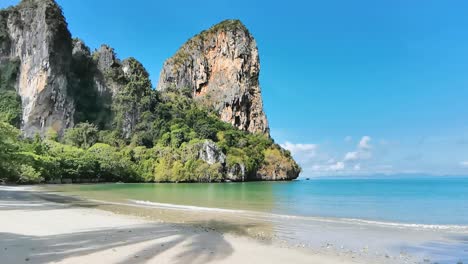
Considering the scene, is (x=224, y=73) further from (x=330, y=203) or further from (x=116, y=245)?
(x=116, y=245)

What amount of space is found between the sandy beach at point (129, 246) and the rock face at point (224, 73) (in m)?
141

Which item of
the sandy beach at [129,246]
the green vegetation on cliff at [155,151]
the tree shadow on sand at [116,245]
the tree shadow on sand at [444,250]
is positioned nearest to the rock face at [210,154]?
the green vegetation on cliff at [155,151]

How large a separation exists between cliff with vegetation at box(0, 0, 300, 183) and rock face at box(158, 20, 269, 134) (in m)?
20.8

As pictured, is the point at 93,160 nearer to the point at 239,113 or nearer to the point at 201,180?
the point at 201,180

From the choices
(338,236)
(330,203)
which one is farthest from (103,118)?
(338,236)

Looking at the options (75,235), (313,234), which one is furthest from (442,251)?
(75,235)

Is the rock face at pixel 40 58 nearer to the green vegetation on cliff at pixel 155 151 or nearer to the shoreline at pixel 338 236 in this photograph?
the green vegetation on cliff at pixel 155 151

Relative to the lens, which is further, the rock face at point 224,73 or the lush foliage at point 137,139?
the rock face at point 224,73

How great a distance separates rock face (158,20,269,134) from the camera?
521ft

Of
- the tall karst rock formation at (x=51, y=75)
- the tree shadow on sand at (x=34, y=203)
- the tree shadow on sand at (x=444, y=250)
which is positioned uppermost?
the tall karst rock formation at (x=51, y=75)

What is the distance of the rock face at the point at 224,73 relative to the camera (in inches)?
6250

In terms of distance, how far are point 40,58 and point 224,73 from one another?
74290 mm

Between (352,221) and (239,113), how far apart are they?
5386 inches

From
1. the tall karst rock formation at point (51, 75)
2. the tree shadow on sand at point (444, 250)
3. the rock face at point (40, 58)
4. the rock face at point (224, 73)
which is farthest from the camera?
the rock face at point (224, 73)
